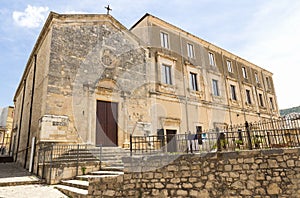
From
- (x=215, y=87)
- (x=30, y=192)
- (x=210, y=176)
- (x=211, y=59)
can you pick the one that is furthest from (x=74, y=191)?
(x=211, y=59)

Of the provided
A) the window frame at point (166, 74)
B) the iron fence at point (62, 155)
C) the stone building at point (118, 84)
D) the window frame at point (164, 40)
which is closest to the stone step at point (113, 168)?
the iron fence at point (62, 155)

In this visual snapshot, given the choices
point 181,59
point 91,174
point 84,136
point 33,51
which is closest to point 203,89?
point 181,59

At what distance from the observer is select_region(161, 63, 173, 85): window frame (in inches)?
534

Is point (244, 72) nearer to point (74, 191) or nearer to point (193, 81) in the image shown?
point (193, 81)

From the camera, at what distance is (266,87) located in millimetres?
23047

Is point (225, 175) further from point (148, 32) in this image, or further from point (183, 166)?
point (148, 32)

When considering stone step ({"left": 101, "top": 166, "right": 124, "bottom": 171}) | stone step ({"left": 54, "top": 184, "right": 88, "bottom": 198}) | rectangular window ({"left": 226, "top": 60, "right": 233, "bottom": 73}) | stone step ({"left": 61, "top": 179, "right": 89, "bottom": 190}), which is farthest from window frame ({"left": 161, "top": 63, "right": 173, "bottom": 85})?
stone step ({"left": 54, "top": 184, "right": 88, "bottom": 198})

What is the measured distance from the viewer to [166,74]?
13.9 meters

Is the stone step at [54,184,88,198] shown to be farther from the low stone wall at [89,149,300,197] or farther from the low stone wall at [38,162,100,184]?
the low stone wall at [38,162,100,184]

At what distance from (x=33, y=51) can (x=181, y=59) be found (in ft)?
33.8

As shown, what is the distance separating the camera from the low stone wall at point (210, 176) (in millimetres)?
5312

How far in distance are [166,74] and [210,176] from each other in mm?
9084

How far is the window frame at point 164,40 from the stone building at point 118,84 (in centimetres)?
7

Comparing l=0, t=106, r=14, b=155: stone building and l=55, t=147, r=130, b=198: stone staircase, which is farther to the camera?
l=0, t=106, r=14, b=155: stone building
